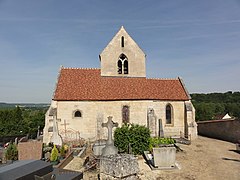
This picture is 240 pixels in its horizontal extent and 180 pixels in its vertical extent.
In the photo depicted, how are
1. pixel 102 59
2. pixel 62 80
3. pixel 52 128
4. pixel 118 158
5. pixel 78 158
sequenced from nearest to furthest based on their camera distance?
A: pixel 118 158 < pixel 78 158 < pixel 52 128 < pixel 62 80 < pixel 102 59

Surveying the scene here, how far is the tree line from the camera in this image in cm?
5491

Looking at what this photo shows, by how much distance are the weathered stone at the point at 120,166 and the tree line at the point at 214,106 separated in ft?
119

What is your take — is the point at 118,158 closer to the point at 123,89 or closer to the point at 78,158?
the point at 78,158

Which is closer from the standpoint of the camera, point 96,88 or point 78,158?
Answer: point 78,158

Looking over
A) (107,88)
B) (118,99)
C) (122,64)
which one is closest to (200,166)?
(118,99)

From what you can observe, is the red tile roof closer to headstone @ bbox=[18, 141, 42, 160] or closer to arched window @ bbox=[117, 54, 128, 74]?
arched window @ bbox=[117, 54, 128, 74]

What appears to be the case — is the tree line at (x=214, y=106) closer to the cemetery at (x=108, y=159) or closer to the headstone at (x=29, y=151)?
the cemetery at (x=108, y=159)

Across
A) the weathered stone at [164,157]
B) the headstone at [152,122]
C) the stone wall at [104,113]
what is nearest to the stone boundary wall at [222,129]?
the stone wall at [104,113]

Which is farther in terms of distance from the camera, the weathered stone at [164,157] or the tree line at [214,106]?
the tree line at [214,106]

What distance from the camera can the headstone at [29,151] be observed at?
11.5m

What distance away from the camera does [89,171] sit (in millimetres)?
10469

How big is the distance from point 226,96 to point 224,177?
109690 millimetres

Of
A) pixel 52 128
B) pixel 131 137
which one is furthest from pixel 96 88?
pixel 131 137

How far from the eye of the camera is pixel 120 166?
7062mm
